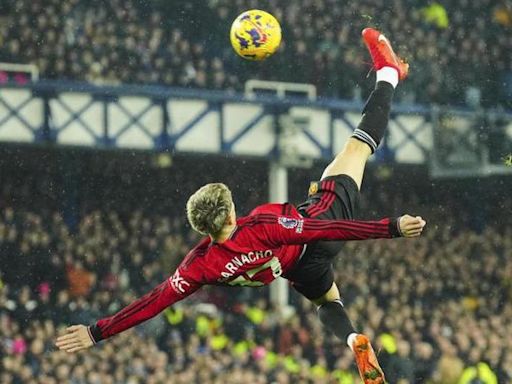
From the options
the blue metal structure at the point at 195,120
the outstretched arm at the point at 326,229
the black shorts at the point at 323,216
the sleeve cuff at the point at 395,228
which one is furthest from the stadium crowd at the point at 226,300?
the sleeve cuff at the point at 395,228

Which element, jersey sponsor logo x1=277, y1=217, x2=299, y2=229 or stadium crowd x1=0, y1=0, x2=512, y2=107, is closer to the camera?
jersey sponsor logo x1=277, y1=217, x2=299, y2=229

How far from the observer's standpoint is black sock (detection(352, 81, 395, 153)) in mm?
9008

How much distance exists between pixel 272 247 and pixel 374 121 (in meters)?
1.76

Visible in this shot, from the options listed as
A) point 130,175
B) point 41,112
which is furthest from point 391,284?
point 41,112

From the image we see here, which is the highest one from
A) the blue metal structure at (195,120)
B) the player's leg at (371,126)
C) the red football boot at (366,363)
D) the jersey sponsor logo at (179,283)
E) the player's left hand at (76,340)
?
the blue metal structure at (195,120)

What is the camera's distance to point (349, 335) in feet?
27.5

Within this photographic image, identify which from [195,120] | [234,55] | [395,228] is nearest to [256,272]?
[395,228]

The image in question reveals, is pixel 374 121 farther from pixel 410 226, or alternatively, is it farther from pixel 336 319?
pixel 410 226

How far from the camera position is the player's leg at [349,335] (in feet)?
26.3

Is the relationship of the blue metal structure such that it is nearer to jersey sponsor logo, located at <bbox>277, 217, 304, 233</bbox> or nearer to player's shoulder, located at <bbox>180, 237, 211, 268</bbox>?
player's shoulder, located at <bbox>180, 237, 211, 268</bbox>

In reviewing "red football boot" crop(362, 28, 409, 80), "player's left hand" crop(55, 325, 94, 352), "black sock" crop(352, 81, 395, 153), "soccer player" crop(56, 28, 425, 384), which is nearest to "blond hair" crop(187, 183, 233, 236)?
"soccer player" crop(56, 28, 425, 384)

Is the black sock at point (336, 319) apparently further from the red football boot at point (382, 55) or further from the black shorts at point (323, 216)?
the red football boot at point (382, 55)

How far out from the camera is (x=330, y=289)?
891 cm

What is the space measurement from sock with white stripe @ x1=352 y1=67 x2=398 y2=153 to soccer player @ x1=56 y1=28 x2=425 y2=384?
31cm
